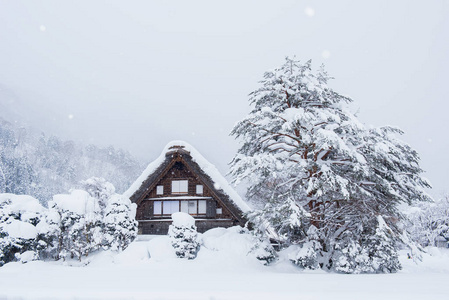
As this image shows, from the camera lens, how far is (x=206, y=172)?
70.9 ft

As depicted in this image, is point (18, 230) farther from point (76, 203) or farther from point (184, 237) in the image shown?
point (184, 237)

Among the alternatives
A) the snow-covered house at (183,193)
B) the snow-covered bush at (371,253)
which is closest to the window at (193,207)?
the snow-covered house at (183,193)

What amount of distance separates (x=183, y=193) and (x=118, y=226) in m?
7.09

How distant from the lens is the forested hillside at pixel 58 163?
223 ft

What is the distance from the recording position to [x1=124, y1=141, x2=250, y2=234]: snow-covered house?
21406 millimetres

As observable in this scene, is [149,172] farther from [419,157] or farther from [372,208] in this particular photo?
[419,157]

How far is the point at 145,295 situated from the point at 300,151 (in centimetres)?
1135

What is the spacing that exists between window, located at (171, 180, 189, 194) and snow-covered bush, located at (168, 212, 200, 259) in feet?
22.6

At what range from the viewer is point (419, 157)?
13445mm

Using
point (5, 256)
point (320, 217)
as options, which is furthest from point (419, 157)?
point (5, 256)

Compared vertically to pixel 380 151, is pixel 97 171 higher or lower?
higher

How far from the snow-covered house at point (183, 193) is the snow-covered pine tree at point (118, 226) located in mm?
5096

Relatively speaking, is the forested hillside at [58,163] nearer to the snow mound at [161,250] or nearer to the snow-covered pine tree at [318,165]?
the snow mound at [161,250]

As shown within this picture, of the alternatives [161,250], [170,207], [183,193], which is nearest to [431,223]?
[183,193]
